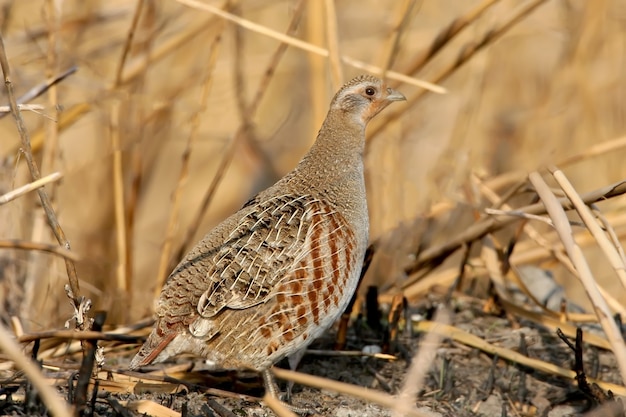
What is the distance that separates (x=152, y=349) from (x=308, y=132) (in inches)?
175

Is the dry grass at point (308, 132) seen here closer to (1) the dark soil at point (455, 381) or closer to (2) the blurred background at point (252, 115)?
(2) the blurred background at point (252, 115)

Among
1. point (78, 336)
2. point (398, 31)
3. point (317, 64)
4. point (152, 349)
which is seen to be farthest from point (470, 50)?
point (78, 336)

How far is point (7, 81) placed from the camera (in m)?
3.04

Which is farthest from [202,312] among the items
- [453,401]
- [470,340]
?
[470,340]

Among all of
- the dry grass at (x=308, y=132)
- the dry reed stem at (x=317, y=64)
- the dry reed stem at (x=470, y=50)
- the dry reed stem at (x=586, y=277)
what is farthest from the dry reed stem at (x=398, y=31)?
the dry reed stem at (x=586, y=277)

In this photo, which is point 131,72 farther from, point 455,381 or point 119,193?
point 455,381

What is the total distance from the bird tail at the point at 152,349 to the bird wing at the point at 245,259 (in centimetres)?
10

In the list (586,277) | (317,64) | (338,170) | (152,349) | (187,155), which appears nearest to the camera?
(586,277)

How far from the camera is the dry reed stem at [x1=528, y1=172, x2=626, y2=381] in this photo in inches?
104

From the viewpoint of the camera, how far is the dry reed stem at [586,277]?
2648 mm

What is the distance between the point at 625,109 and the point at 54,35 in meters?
4.49

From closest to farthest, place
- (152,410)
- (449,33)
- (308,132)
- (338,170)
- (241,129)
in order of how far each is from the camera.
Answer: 1. (152,410)
2. (338,170)
3. (449,33)
4. (241,129)
5. (308,132)

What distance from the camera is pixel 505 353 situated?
14.1 feet

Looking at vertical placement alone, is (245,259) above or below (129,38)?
below
